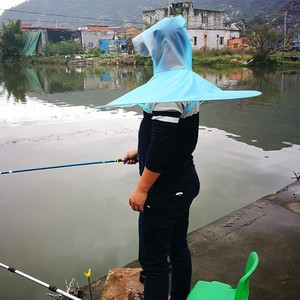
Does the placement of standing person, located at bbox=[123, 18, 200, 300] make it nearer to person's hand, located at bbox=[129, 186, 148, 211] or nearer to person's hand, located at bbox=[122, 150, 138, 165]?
person's hand, located at bbox=[129, 186, 148, 211]

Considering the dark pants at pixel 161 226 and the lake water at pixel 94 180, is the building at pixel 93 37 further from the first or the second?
the dark pants at pixel 161 226

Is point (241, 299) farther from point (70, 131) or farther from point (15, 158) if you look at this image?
point (70, 131)

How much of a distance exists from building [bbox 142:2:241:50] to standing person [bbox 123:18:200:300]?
32.5 meters

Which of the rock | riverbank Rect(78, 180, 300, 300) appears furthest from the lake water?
the rock

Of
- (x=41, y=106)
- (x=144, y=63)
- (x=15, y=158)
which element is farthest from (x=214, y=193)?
(x=144, y=63)

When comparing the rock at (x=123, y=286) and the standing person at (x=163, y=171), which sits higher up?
the standing person at (x=163, y=171)

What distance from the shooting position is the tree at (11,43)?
3831cm

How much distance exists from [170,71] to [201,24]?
35240 millimetres

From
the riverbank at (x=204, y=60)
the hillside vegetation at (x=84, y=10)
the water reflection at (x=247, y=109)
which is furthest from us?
the hillside vegetation at (x=84, y=10)

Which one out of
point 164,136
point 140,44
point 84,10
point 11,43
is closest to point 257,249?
point 164,136

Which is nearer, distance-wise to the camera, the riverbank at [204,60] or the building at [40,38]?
the riverbank at [204,60]

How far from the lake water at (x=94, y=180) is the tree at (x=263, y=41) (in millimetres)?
16633

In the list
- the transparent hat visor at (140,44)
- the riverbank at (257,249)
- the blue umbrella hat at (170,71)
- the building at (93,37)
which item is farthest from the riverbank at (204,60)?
the blue umbrella hat at (170,71)

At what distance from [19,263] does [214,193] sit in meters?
2.26
